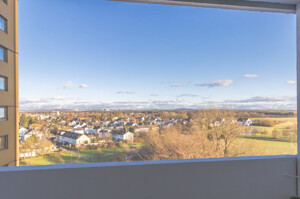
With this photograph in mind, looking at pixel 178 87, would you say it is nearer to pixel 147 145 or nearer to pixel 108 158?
pixel 147 145

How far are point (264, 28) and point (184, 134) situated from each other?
1.78 m

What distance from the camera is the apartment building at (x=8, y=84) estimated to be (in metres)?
1.69

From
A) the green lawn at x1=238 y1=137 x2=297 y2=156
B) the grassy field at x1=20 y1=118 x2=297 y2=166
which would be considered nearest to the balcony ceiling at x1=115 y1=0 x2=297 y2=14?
the grassy field at x1=20 y1=118 x2=297 y2=166

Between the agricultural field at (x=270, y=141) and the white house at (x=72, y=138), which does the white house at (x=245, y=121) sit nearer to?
the agricultural field at (x=270, y=141)

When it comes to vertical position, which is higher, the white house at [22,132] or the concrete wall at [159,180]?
→ the white house at [22,132]

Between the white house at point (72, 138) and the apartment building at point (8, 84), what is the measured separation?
407mm

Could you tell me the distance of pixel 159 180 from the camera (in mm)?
1480

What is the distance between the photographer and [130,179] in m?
1.44

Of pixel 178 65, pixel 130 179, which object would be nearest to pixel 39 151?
pixel 130 179

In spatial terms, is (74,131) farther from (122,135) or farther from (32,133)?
(122,135)

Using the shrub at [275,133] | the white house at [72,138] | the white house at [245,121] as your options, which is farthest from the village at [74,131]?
the shrub at [275,133]

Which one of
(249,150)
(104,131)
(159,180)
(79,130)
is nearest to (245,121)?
(249,150)

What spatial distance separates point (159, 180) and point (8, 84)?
1.66 metres

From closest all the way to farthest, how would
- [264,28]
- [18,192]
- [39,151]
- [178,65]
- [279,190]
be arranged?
[18,192] → [279,190] → [39,151] → [264,28] → [178,65]
